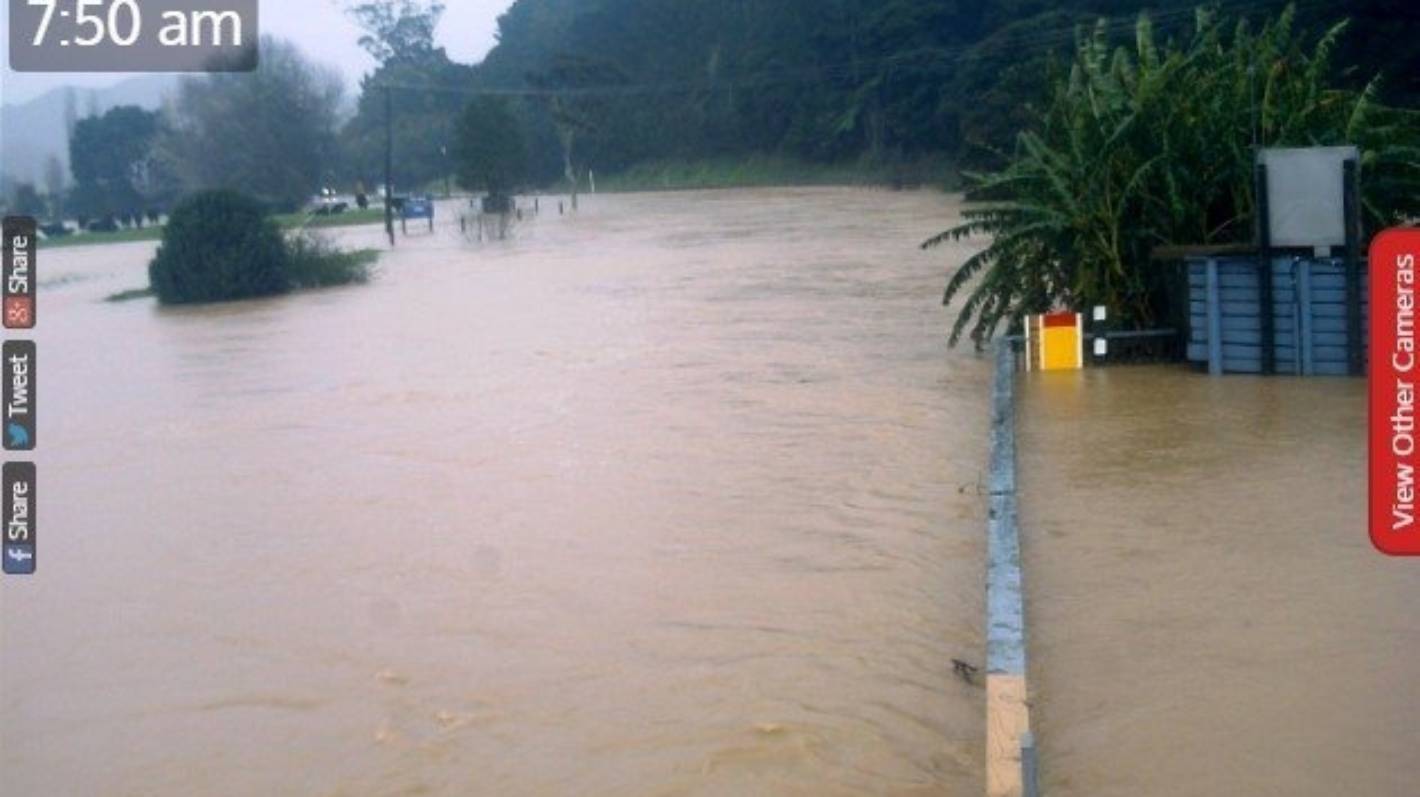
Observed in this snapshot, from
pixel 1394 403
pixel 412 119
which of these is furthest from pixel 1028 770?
pixel 412 119

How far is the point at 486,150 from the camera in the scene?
64.2 m

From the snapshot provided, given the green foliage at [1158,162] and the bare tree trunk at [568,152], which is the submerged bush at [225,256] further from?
the bare tree trunk at [568,152]

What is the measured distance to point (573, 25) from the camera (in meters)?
88.2

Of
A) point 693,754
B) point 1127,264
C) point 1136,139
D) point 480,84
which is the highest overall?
point 480,84

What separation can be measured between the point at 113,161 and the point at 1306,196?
1261 centimetres

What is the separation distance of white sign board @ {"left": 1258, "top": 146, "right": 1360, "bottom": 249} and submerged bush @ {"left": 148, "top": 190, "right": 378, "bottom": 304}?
76.6ft

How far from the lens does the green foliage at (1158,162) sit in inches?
649

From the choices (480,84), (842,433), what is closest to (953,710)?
(842,433)

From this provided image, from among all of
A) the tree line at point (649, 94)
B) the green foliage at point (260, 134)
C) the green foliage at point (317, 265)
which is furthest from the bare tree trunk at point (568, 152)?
the green foliage at point (260, 134)

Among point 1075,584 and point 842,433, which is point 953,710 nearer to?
point 1075,584

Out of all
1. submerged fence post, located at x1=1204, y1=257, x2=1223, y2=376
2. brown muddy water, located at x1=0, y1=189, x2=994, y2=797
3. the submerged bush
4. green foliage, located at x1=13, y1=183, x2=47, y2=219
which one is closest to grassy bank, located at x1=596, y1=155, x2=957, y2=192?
the submerged bush

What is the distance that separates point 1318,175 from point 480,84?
62007mm

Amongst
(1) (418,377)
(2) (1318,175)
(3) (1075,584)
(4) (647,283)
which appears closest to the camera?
(3) (1075,584)
